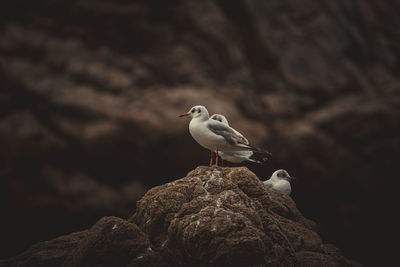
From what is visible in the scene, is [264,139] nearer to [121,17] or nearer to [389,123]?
[389,123]

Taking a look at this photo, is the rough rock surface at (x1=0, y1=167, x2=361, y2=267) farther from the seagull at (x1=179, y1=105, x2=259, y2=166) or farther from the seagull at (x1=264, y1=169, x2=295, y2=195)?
the seagull at (x1=264, y1=169, x2=295, y2=195)

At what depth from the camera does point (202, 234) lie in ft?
9.88

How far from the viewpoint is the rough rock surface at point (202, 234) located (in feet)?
9.75

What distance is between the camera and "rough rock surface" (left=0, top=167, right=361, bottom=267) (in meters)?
2.97

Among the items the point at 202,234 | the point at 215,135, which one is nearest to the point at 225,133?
the point at 215,135

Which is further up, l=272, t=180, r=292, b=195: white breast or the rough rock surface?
l=272, t=180, r=292, b=195: white breast

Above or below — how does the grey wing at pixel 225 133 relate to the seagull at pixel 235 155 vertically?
below

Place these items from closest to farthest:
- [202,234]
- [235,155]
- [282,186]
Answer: [202,234]
[235,155]
[282,186]

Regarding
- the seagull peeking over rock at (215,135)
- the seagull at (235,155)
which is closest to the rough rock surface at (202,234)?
the seagull peeking over rock at (215,135)

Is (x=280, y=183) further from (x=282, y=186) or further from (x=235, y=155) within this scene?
(x=235, y=155)

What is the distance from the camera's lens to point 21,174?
6.29 m

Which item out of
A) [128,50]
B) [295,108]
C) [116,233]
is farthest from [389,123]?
[116,233]

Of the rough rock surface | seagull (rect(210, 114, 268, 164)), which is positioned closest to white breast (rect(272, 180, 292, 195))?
seagull (rect(210, 114, 268, 164))

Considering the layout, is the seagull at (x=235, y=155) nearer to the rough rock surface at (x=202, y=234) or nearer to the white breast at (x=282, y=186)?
the white breast at (x=282, y=186)
